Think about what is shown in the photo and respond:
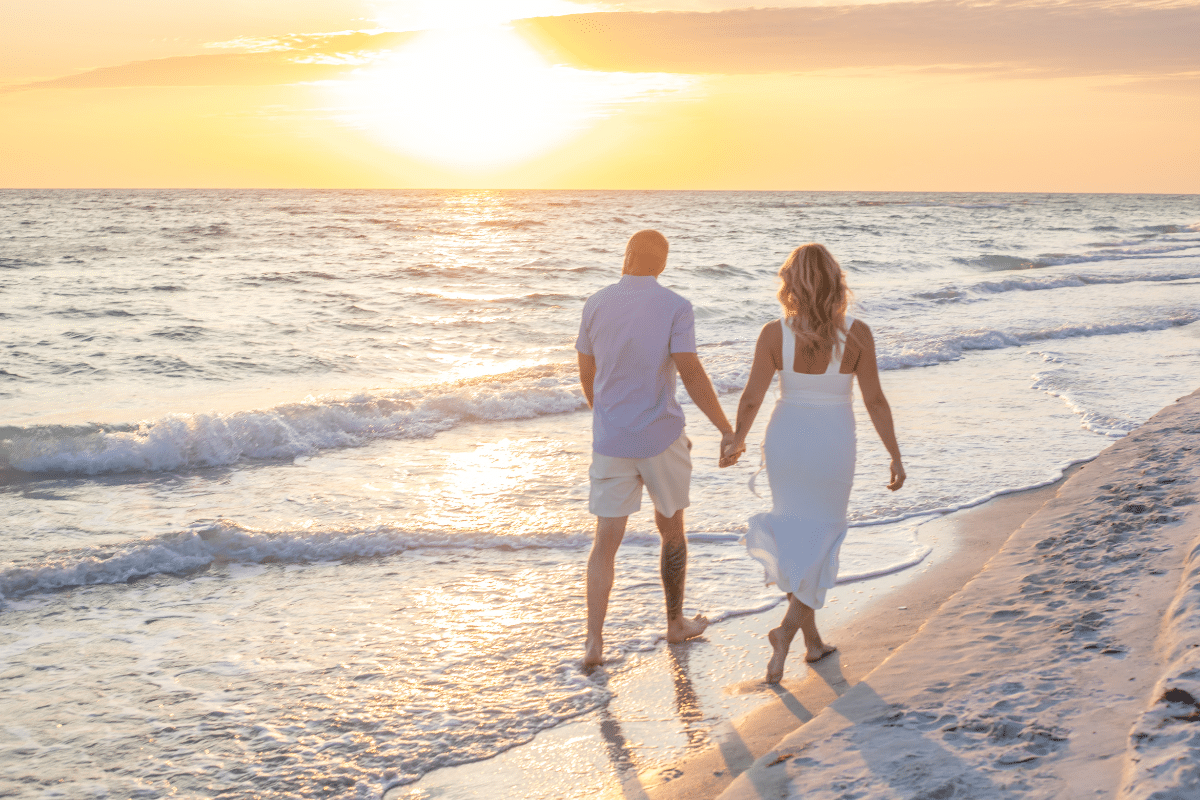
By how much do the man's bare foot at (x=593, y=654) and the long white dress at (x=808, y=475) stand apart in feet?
2.83

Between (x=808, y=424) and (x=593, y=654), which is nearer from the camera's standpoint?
(x=808, y=424)

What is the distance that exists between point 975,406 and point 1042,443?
5.72 ft

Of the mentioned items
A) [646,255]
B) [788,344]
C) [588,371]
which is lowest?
[588,371]

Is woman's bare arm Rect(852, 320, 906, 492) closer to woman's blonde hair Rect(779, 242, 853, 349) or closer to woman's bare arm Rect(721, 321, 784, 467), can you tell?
woman's blonde hair Rect(779, 242, 853, 349)

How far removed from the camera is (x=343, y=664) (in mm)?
3998

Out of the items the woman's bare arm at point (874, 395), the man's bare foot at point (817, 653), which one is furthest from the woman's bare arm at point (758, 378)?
the man's bare foot at point (817, 653)

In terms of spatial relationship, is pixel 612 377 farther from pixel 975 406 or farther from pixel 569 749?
pixel 975 406

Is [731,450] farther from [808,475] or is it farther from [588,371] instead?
[588,371]

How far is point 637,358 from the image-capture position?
3.67 metres

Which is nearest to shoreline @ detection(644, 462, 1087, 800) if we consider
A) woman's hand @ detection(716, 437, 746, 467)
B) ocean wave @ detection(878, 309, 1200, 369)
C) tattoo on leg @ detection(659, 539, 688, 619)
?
tattoo on leg @ detection(659, 539, 688, 619)

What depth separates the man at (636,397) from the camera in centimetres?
366

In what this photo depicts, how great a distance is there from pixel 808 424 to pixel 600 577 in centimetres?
118

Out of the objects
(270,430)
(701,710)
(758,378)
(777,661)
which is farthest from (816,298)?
(270,430)

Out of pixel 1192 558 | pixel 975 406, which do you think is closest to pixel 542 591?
pixel 1192 558
